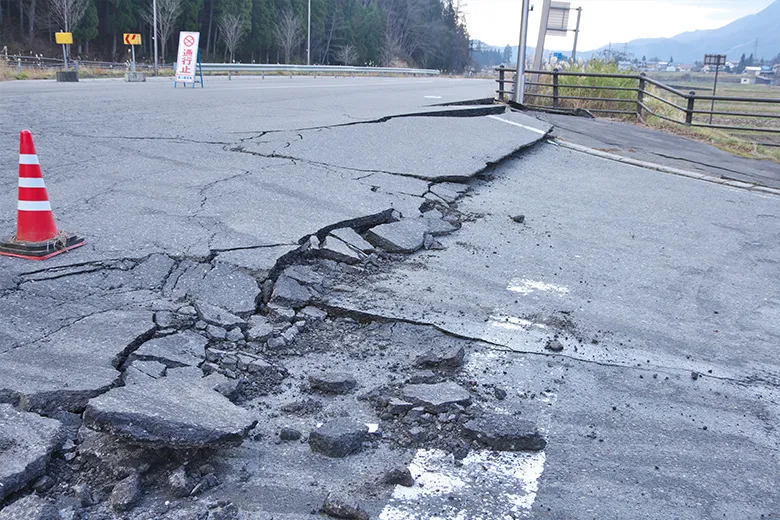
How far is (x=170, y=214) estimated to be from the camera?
5.59 meters

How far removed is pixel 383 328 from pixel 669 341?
1.97 metres

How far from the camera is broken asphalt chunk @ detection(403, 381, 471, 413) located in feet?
11.3

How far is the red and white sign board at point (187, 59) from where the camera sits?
20750 mm

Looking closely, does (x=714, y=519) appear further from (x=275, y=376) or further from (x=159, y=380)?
(x=159, y=380)

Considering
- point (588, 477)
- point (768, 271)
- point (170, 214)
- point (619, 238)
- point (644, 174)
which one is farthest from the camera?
point (644, 174)

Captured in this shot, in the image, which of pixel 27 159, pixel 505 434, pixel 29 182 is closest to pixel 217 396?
pixel 505 434

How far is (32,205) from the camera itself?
185 inches

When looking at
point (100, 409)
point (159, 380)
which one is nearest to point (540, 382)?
point (159, 380)

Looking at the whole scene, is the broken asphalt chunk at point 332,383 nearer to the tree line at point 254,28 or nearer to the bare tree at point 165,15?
the tree line at point 254,28

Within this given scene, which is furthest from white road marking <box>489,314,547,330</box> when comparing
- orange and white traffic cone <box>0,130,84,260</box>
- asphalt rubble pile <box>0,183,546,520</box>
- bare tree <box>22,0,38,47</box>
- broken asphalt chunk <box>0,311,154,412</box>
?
bare tree <box>22,0,38,47</box>

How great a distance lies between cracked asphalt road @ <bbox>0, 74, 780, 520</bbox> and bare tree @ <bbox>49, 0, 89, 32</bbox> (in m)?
44.7

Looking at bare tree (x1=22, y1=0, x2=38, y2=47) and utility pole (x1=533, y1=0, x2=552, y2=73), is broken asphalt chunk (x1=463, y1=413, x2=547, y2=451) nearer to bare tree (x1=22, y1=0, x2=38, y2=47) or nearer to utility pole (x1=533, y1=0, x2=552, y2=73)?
utility pole (x1=533, y1=0, x2=552, y2=73)

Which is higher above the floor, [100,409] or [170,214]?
[170,214]

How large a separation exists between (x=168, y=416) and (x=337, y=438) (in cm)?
75
